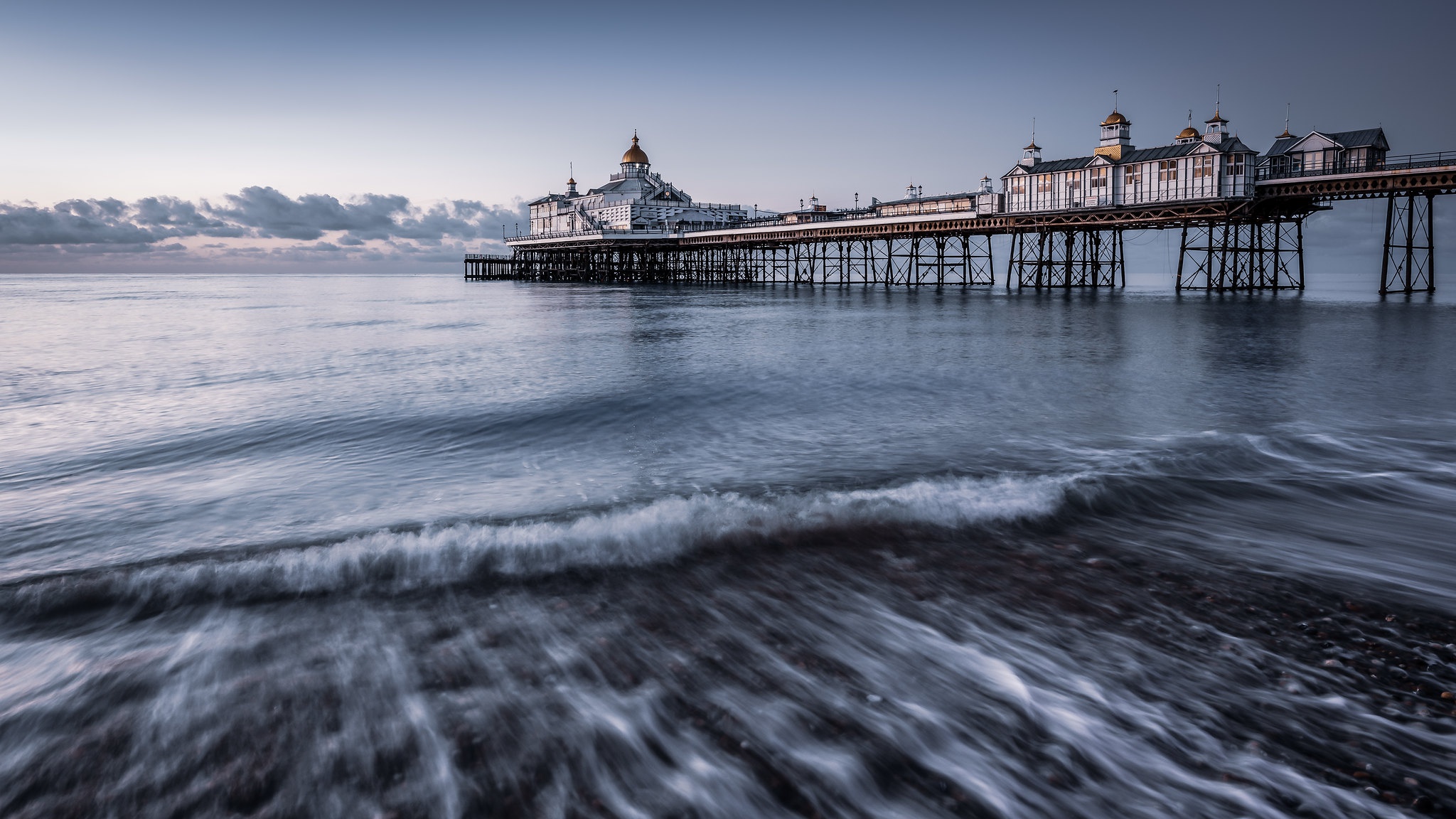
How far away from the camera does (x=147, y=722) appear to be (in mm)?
3217

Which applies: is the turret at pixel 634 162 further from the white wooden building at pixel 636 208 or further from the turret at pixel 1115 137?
the turret at pixel 1115 137

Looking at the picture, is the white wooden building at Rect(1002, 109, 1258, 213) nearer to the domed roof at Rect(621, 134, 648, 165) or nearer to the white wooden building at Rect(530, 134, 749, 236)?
the white wooden building at Rect(530, 134, 749, 236)

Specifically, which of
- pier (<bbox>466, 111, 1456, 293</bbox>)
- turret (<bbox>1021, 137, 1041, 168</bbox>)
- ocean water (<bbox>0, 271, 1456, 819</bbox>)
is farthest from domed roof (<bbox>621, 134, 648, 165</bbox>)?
ocean water (<bbox>0, 271, 1456, 819</bbox>)

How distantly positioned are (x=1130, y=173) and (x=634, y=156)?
6367 centimetres

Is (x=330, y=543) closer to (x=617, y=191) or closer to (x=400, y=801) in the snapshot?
(x=400, y=801)

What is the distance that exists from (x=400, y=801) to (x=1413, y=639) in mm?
4600

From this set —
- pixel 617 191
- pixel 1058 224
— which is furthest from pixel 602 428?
pixel 617 191

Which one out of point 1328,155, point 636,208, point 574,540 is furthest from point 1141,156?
point 636,208

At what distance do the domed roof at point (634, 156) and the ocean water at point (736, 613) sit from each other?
3444 inches

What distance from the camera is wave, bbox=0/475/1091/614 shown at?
15.3ft

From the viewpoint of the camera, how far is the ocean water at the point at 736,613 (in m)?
2.81

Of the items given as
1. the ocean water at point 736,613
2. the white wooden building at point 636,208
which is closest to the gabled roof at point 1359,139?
the ocean water at point 736,613

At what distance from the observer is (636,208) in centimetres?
8550

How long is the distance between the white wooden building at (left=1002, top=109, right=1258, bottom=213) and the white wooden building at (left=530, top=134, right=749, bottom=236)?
3871cm
